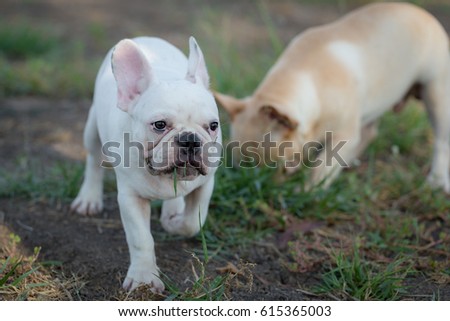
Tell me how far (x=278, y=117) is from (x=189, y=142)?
1.60 meters

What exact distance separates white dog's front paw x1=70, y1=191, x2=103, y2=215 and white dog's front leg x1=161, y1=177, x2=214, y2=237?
0.58 metres

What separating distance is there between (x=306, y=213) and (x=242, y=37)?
14.1ft

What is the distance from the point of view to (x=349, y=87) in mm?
5117

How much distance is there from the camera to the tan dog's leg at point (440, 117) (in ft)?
18.0

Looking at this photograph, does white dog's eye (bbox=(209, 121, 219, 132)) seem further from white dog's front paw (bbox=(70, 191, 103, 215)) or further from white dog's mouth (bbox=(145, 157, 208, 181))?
white dog's front paw (bbox=(70, 191, 103, 215))

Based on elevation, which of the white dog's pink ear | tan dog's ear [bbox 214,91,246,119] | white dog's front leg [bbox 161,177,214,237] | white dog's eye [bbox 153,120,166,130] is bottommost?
white dog's front leg [bbox 161,177,214,237]

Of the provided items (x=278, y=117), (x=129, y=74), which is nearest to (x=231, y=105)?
(x=278, y=117)

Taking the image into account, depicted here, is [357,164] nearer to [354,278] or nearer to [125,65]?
[354,278]

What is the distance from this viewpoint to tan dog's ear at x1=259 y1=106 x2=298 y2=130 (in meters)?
4.63

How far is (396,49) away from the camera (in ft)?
17.9

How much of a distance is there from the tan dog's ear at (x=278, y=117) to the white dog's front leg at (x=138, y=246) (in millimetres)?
1373

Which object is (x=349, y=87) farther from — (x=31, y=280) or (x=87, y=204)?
(x=31, y=280)

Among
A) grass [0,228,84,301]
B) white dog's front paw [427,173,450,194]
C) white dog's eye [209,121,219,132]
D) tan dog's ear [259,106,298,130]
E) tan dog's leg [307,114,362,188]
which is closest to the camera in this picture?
white dog's eye [209,121,219,132]

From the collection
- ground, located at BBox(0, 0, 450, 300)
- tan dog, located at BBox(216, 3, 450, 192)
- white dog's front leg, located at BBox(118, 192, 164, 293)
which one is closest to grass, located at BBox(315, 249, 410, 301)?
ground, located at BBox(0, 0, 450, 300)
